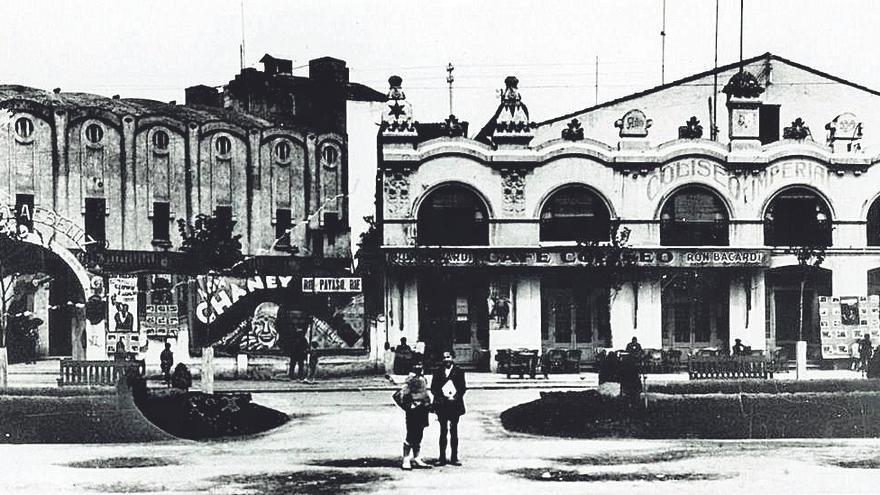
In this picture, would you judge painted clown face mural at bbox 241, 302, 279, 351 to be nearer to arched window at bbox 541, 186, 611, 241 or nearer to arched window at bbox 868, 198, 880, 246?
arched window at bbox 541, 186, 611, 241

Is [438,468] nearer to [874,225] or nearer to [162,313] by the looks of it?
[162,313]

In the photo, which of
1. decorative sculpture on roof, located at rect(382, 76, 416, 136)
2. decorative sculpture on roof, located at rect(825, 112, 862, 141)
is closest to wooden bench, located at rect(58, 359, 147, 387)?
decorative sculpture on roof, located at rect(382, 76, 416, 136)

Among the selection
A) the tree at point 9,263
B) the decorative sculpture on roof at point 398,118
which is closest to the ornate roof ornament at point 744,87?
the decorative sculpture on roof at point 398,118

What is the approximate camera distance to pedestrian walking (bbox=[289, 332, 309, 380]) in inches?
1270

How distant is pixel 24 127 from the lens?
35.8 m

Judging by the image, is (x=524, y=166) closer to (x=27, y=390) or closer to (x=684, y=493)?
(x=27, y=390)

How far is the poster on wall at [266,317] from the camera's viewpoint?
3412 centimetres

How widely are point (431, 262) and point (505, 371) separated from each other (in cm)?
Answer: 444

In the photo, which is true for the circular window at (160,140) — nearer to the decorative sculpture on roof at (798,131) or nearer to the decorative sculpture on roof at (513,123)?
the decorative sculpture on roof at (513,123)

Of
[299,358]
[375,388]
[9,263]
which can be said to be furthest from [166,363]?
[375,388]

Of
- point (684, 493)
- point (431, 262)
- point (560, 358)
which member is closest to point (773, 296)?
point (560, 358)

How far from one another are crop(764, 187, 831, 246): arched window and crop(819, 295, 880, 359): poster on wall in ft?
7.86

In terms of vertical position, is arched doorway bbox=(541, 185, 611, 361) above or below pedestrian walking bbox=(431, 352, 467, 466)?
above

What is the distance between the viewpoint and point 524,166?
37.8 metres
